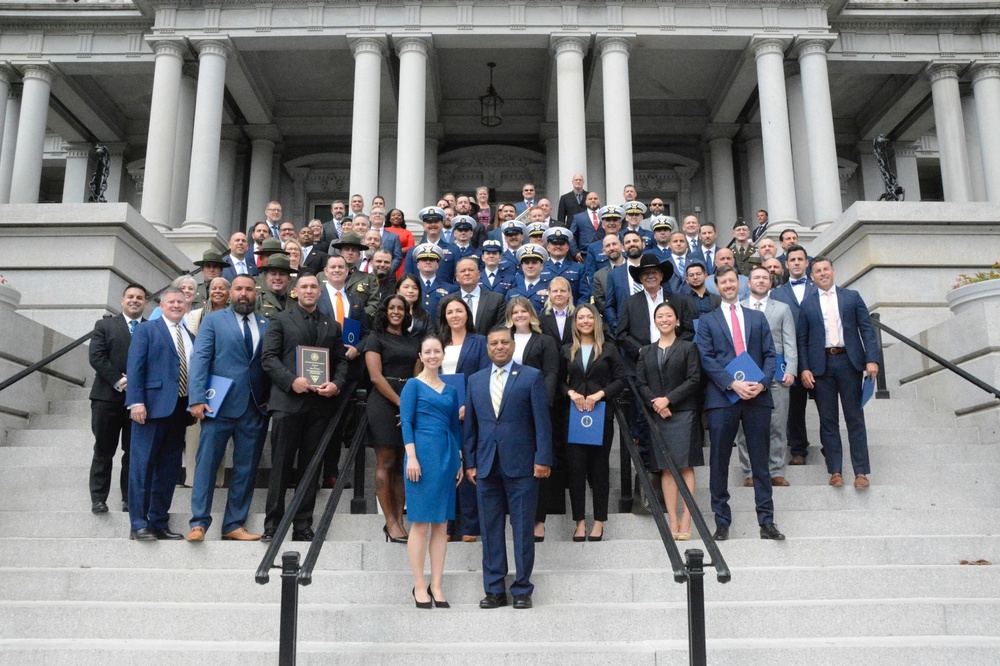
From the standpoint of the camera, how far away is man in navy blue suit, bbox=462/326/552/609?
577 centimetres

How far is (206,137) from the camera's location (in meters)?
18.0

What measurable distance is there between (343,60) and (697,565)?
62.4 feet

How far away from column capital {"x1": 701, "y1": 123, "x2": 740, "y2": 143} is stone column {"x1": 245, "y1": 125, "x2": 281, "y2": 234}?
38.7 ft

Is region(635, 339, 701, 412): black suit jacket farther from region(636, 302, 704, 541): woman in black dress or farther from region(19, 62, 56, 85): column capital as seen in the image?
region(19, 62, 56, 85): column capital

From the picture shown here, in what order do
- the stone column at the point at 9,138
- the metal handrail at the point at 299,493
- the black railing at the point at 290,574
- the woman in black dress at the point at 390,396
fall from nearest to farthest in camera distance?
the black railing at the point at 290,574, the metal handrail at the point at 299,493, the woman in black dress at the point at 390,396, the stone column at the point at 9,138

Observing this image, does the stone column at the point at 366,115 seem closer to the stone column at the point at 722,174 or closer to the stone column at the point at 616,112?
the stone column at the point at 616,112

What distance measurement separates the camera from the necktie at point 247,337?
7168mm

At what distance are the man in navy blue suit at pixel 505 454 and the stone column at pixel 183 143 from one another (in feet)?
47.0

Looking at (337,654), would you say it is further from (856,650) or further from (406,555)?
(856,650)

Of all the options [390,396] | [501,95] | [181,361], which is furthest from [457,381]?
[501,95]

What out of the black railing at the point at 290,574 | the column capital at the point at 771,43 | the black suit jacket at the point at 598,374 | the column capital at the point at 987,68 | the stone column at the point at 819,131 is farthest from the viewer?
the column capital at the point at 987,68

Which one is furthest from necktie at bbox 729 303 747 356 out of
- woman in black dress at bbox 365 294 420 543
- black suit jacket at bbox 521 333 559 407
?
woman in black dress at bbox 365 294 420 543

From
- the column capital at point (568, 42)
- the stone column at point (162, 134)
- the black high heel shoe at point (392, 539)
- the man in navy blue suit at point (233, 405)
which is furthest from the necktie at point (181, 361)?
the column capital at point (568, 42)

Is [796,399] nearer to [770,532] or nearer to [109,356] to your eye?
[770,532]
